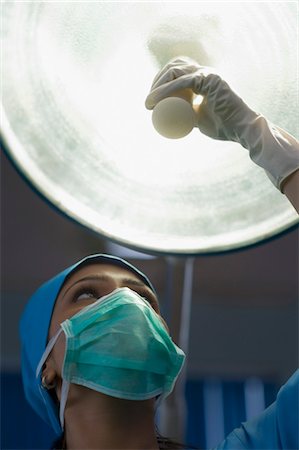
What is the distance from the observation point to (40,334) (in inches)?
57.8

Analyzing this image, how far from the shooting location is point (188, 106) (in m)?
1.21

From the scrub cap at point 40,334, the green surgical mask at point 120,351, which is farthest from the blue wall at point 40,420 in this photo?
the green surgical mask at point 120,351

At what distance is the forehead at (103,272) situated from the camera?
1.47 meters

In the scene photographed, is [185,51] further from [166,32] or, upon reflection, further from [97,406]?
[97,406]

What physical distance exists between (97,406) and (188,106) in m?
0.51

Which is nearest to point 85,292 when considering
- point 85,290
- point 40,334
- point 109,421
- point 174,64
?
point 85,290

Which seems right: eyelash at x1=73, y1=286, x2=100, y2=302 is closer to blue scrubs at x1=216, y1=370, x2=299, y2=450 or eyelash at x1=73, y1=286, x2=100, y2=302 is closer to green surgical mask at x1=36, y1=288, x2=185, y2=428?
green surgical mask at x1=36, y1=288, x2=185, y2=428

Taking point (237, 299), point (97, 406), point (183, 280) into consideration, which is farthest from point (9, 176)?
point (97, 406)

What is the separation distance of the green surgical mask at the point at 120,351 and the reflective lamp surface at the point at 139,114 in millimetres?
124

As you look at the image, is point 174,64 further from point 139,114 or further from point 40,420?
point 40,420

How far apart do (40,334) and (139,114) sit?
1.50 ft

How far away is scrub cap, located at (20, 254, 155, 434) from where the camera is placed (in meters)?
1.45

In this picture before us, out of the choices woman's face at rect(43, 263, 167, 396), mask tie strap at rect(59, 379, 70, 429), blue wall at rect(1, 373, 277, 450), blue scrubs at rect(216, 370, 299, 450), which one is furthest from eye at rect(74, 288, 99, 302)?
blue wall at rect(1, 373, 277, 450)

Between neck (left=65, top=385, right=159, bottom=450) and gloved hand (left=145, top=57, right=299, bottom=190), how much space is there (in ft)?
1.45
